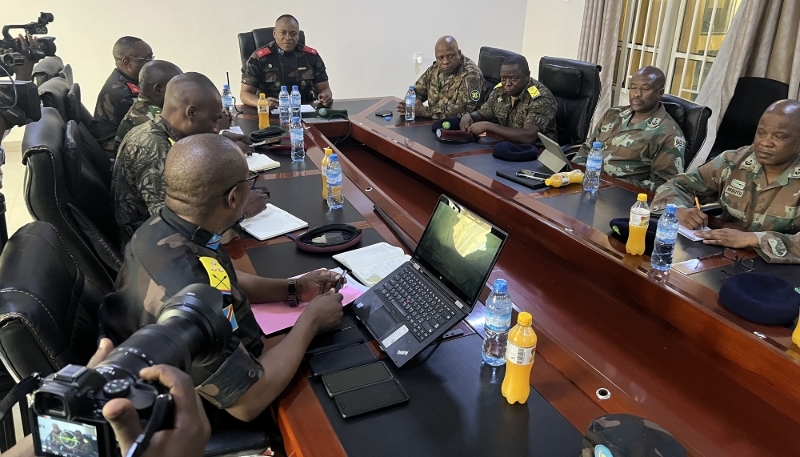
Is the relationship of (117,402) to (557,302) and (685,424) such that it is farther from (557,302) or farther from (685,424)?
(557,302)

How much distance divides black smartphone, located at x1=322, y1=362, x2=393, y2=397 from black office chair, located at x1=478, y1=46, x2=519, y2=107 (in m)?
2.98

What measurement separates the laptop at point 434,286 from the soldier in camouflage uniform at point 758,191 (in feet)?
3.03

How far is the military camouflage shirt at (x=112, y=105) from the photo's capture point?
9.82 ft

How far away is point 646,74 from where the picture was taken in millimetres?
2545

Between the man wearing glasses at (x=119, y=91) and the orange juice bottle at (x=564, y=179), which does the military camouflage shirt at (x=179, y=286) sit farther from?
the man wearing glasses at (x=119, y=91)

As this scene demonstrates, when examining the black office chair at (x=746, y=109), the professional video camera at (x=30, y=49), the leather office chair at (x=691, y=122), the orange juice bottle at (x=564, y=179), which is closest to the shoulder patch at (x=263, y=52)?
the professional video camera at (x=30, y=49)

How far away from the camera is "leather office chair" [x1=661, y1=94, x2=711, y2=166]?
8.34 feet

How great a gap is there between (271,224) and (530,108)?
1876 mm

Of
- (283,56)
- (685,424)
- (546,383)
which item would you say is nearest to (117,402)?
(546,383)

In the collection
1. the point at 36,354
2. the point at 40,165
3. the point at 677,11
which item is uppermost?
the point at 677,11

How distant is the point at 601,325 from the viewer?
1.67 metres

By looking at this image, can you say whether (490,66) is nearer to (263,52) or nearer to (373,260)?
(263,52)

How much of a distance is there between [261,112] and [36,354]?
7.62 feet

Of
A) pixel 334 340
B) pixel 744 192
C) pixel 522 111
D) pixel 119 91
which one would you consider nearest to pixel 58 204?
pixel 334 340
